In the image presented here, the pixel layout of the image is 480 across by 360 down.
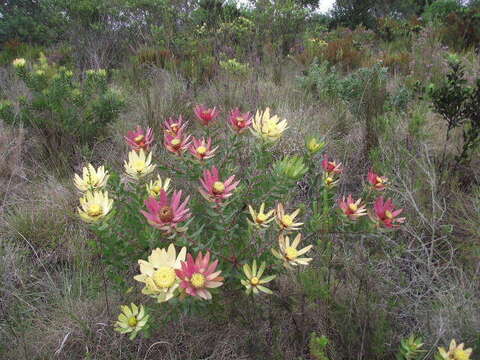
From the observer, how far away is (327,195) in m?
1.45

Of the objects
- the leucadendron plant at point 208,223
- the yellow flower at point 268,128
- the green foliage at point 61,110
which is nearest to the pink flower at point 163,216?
the leucadendron plant at point 208,223

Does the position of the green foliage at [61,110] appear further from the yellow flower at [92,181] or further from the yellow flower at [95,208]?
the yellow flower at [95,208]

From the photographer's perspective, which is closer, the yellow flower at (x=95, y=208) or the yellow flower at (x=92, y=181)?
the yellow flower at (x=95, y=208)

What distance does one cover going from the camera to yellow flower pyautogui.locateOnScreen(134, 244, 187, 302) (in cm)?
105

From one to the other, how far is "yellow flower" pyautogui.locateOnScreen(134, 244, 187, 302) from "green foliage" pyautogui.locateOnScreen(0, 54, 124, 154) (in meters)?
2.35

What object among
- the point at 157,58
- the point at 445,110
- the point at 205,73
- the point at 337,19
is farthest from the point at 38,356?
the point at 337,19

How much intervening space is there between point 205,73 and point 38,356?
4.07 m

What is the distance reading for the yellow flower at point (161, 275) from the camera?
1052 mm

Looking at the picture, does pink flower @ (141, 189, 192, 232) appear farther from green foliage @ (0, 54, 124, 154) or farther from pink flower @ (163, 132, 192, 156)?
green foliage @ (0, 54, 124, 154)

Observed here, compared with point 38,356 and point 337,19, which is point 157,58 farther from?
→ point 337,19

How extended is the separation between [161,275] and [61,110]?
248 cm

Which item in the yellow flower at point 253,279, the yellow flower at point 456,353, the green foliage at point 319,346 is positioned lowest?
the green foliage at point 319,346

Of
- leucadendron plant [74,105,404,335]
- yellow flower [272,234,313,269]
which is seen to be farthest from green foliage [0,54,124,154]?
yellow flower [272,234,313,269]

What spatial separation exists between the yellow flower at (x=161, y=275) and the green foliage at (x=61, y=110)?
235cm
